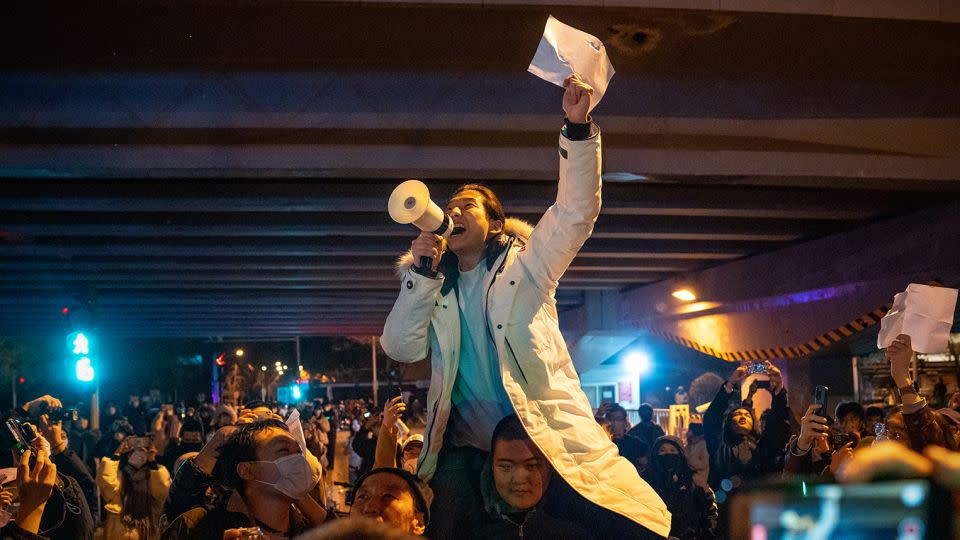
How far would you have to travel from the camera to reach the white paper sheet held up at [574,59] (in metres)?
4.00

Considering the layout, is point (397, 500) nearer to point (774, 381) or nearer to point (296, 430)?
point (296, 430)

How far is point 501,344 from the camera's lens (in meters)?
4.14

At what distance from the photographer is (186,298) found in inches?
912

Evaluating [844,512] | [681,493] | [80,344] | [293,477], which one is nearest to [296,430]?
[293,477]

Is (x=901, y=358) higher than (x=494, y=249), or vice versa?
(x=494, y=249)

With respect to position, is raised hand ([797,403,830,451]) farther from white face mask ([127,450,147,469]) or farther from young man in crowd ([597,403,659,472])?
white face mask ([127,450,147,469])

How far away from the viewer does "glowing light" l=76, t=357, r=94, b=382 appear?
2300cm

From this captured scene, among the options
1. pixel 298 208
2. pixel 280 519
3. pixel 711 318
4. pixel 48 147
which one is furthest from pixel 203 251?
pixel 280 519

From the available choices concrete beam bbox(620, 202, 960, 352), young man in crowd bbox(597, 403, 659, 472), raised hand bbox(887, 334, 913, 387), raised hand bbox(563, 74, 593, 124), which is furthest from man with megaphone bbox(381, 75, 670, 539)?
concrete beam bbox(620, 202, 960, 352)

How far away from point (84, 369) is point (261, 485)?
20332 millimetres

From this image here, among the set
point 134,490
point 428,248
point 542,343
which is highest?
point 428,248

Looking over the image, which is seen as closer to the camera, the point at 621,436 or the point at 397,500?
the point at 397,500

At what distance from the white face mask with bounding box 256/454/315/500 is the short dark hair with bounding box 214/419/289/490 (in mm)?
131

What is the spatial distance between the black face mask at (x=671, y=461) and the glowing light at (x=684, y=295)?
1118cm
